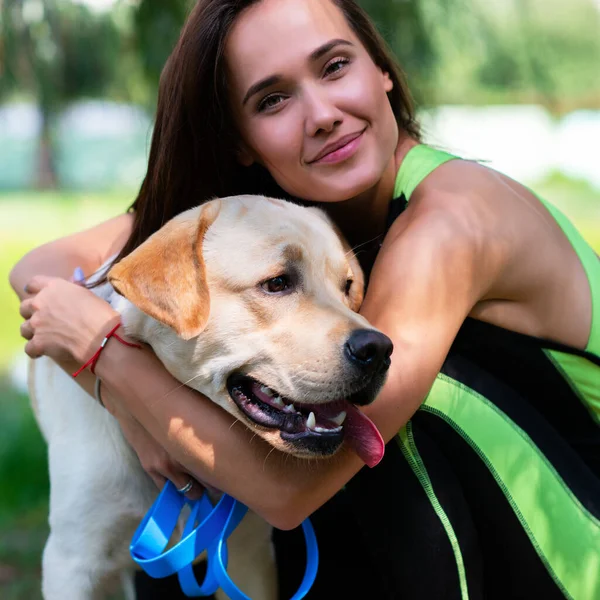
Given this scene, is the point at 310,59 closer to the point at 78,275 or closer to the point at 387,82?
the point at 387,82

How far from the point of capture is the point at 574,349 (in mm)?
2188

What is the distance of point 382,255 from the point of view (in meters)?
2.05

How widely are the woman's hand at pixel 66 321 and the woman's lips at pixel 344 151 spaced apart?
2.35ft

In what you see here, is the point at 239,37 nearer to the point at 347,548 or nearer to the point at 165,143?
the point at 165,143

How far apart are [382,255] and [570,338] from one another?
→ 583 mm

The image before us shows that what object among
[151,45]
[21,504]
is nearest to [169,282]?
[151,45]

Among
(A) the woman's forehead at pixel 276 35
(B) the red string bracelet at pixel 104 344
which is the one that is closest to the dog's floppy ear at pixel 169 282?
(B) the red string bracelet at pixel 104 344

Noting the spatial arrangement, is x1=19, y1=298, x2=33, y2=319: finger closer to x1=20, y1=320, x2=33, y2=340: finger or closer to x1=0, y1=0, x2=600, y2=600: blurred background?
x1=20, y1=320, x2=33, y2=340: finger

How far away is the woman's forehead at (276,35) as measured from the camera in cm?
222

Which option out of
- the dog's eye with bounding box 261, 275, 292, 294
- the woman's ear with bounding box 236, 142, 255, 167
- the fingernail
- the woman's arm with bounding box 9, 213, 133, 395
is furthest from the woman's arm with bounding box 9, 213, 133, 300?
the dog's eye with bounding box 261, 275, 292, 294

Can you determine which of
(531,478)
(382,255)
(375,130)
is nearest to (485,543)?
(531,478)

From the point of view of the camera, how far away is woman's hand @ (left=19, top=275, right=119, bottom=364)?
2154mm

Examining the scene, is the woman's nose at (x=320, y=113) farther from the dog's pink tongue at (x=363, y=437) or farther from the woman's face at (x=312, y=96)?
the dog's pink tongue at (x=363, y=437)

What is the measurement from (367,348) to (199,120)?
1099 mm
